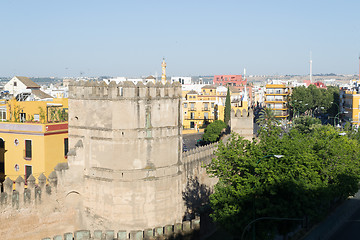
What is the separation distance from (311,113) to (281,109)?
1374cm

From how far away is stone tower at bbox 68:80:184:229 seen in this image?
3216cm

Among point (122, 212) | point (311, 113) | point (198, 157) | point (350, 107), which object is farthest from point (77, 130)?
point (311, 113)

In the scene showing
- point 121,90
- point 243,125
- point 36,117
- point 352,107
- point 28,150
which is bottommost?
point 28,150

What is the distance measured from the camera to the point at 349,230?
39.6 metres

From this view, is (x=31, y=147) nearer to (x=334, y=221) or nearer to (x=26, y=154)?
(x=26, y=154)

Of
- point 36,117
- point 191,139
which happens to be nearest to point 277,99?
point 191,139

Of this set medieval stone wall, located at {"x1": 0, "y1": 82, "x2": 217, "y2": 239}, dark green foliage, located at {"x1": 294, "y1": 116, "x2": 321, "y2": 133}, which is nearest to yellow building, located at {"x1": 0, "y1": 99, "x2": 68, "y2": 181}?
medieval stone wall, located at {"x1": 0, "y1": 82, "x2": 217, "y2": 239}

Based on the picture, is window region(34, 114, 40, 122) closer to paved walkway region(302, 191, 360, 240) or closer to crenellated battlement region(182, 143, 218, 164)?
crenellated battlement region(182, 143, 218, 164)

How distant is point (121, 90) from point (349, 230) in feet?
69.4

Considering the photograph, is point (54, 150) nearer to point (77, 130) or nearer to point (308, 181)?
point (77, 130)

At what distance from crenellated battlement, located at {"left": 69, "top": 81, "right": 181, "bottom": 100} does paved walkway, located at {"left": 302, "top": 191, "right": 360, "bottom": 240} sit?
14686mm

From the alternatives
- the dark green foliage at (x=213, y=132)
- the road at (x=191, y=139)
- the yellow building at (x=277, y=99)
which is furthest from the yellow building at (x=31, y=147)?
the yellow building at (x=277, y=99)

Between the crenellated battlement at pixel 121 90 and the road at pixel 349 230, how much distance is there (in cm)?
1629

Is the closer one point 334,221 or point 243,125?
point 334,221
